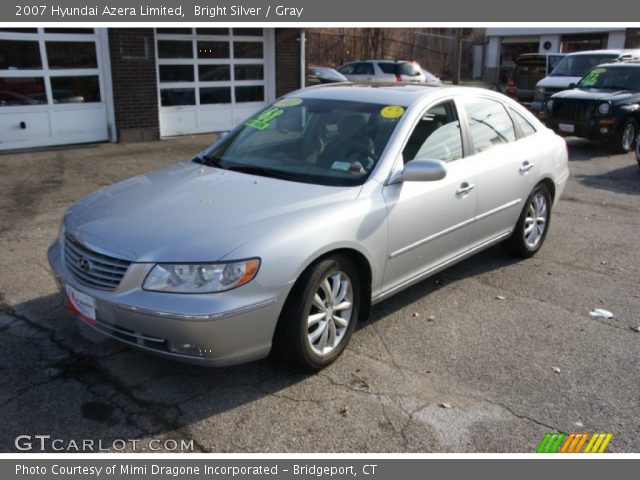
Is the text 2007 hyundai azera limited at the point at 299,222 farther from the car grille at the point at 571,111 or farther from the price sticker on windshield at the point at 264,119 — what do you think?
the car grille at the point at 571,111

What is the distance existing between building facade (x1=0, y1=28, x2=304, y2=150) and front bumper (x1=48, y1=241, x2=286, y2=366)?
8218 millimetres

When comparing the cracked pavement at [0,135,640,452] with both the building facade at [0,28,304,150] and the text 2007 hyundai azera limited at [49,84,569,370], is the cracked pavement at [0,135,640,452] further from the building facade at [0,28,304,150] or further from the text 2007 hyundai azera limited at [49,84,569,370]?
the building facade at [0,28,304,150]

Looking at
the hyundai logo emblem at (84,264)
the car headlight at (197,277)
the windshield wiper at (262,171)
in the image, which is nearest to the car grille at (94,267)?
the hyundai logo emblem at (84,264)

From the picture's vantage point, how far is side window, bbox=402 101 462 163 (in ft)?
14.1

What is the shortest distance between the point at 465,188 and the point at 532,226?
4.97ft

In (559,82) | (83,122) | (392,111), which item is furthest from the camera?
(559,82)

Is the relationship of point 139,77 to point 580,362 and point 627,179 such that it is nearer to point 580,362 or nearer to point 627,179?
point 627,179

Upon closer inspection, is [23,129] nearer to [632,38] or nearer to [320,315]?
[320,315]

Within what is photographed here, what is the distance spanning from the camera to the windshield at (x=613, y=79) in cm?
1264

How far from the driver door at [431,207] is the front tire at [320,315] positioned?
1.29ft

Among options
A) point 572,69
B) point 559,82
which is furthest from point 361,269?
point 572,69

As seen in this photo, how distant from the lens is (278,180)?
4.03 metres

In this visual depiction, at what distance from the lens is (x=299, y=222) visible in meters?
3.46

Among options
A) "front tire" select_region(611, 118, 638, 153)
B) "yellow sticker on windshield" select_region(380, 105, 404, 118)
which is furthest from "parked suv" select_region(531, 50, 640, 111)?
"yellow sticker on windshield" select_region(380, 105, 404, 118)
